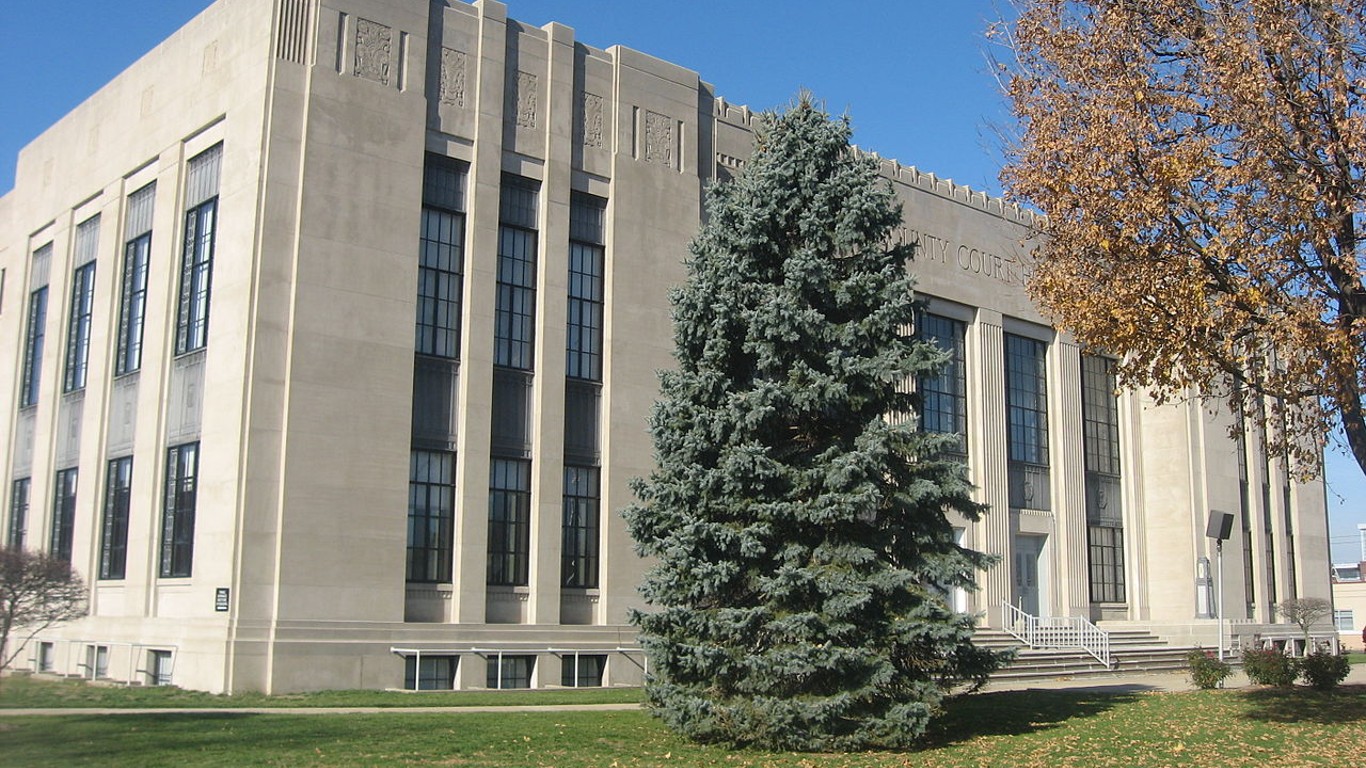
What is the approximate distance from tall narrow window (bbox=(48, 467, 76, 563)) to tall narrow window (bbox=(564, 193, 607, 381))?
12620 mm

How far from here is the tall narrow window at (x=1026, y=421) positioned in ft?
134

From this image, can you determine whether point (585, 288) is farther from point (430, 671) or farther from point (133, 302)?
point (133, 302)

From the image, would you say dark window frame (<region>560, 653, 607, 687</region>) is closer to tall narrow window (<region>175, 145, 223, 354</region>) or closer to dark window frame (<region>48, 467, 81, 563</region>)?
tall narrow window (<region>175, 145, 223, 354</region>)

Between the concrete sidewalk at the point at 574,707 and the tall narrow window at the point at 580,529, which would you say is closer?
the concrete sidewalk at the point at 574,707

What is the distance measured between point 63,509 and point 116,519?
10.6ft

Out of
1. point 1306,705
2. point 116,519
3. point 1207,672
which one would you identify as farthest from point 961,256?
point 116,519

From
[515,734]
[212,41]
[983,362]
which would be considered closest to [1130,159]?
[515,734]

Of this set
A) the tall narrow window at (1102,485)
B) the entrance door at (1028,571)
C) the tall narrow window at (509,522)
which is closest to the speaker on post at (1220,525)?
the entrance door at (1028,571)

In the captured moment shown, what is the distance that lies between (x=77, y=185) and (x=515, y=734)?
930 inches

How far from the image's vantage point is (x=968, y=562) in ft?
58.9

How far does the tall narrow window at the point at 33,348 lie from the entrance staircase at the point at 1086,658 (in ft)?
83.2

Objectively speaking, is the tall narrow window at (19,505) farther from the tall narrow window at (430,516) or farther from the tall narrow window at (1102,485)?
the tall narrow window at (1102,485)

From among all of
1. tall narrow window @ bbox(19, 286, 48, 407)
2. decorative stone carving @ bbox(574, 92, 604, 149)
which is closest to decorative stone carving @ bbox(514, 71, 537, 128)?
decorative stone carving @ bbox(574, 92, 604, 149)

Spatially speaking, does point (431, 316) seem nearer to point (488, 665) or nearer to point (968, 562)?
point (488, 665)
